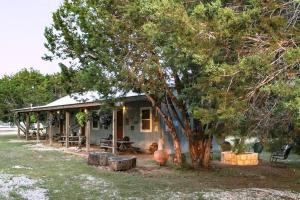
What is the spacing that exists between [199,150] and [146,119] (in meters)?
5.97

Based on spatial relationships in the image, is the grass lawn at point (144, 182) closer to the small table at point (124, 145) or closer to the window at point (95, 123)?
the small table at point (124, 145)

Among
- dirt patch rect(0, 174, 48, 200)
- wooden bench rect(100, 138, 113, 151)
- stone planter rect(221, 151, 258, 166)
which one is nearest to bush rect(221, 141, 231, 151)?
stone planter rect(221, 151, 258, 166)

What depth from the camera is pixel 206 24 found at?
5020 millimetres

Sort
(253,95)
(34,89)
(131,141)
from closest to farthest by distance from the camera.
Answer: (253,95) → (131,141) → (34,89)

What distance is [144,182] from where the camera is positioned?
10117 mm

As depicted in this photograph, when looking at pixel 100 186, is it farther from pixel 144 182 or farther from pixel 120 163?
pixel 120 163

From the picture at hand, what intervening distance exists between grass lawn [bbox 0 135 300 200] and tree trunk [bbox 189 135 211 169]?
1.38 feet

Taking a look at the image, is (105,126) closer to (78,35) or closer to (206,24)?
(78,35)

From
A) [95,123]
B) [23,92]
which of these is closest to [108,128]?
[95,123]

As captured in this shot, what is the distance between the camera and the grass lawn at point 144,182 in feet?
27.9

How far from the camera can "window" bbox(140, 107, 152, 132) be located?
18.1 metres

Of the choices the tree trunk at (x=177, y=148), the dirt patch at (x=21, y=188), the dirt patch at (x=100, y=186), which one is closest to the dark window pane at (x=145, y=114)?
the tree trunk at (x=177, y=148)

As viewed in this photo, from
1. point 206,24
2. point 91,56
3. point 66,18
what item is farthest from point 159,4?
point 66,18

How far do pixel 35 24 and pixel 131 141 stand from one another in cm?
984
